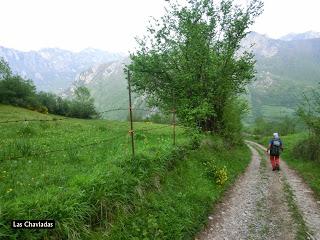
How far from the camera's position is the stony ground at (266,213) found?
40.3 ft

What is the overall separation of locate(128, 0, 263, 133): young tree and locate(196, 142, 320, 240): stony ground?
9.82 m

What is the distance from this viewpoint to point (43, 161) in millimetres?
14727

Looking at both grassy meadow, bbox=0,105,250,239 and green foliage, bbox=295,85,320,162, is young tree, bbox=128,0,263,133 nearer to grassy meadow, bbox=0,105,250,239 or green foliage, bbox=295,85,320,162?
green foliage, bbox=295,85,320,162

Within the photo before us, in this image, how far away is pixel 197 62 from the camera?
95.1 ft

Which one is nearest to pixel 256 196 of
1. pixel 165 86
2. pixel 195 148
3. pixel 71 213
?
pixel 195 148

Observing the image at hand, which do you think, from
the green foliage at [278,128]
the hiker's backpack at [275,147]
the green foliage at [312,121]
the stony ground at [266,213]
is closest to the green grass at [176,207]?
the stony ground at [266,213]

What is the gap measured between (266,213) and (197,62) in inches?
683

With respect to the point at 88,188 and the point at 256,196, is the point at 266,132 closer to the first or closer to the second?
the point at 256,196

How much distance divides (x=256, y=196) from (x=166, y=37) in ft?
67.9

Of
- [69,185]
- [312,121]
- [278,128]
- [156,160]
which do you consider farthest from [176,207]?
[278,128]

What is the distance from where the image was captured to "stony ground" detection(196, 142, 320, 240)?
12289 mm

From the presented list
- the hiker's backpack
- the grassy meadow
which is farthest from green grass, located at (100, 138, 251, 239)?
the hiker's backpack

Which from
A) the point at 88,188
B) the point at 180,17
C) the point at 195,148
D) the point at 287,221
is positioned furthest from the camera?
the point at 180,17

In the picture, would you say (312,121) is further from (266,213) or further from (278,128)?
(278,128)
